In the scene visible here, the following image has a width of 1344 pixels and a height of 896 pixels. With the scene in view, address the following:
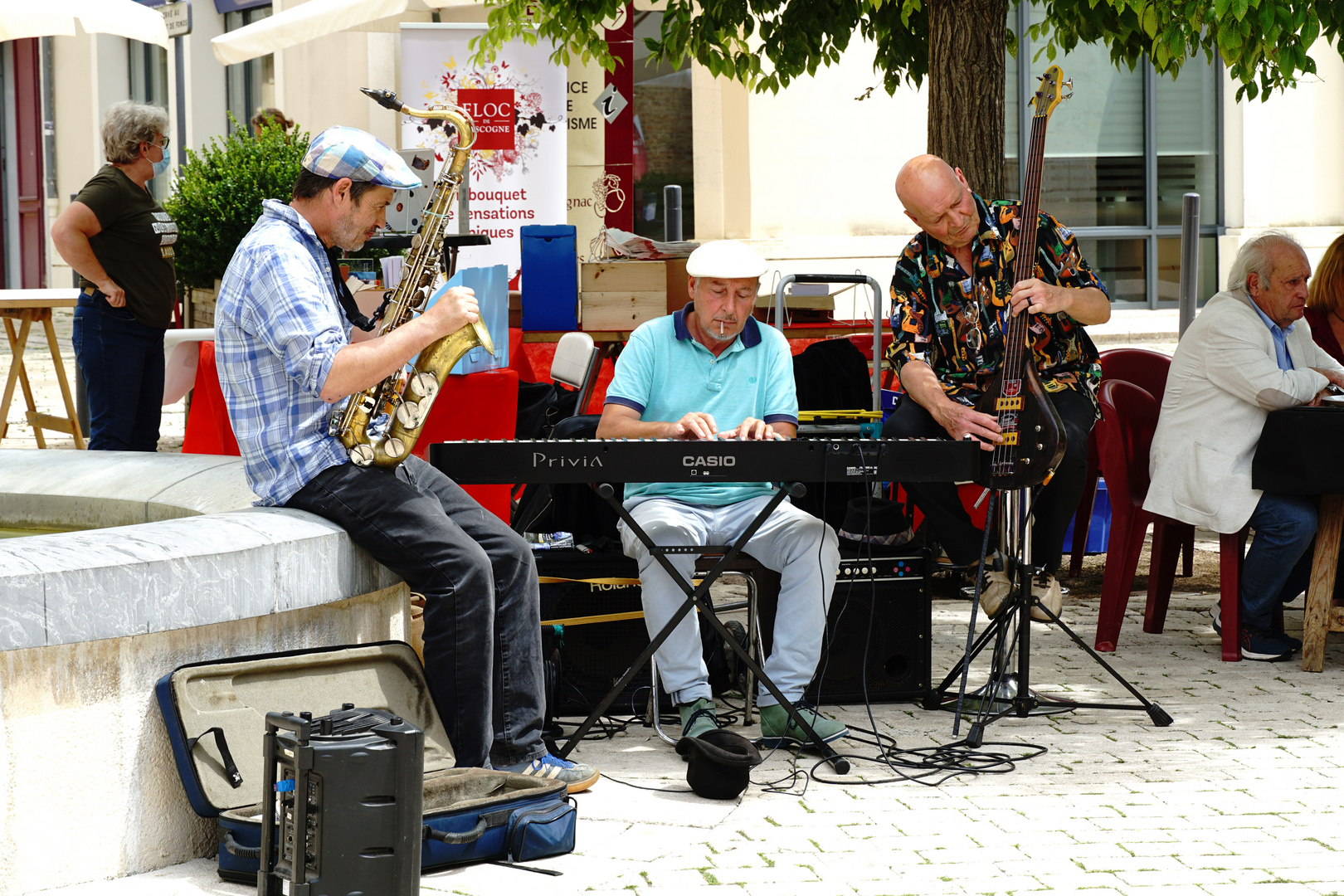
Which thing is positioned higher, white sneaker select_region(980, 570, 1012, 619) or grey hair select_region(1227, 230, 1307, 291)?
grey hair select_region(1227, 230, 1307, 291)

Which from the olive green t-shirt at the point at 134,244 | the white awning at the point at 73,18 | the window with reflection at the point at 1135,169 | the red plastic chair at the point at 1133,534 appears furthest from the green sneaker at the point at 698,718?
the window with reflection at the point at 1135,169

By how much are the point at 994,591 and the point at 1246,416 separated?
4.33 ft

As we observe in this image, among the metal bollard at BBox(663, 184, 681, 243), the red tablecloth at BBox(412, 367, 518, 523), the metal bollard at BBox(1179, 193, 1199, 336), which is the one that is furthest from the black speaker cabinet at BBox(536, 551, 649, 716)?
the metal bollard at BBox(663, 184, 681, 243)

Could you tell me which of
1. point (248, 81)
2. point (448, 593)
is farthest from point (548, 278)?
point (248, 81)

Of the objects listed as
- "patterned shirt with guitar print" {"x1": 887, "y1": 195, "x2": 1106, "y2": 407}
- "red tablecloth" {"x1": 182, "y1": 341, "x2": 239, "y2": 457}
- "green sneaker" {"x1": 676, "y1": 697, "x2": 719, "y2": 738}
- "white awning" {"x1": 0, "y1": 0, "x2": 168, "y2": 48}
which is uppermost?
"white awning" {"x1": 0, "y1": 0, "x2": 168, "y2": 48}

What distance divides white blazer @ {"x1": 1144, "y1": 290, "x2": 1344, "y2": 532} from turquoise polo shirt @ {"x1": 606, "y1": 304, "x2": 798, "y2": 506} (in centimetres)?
157

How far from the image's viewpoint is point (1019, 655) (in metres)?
4.55

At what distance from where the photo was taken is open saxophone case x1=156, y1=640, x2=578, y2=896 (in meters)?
2.60

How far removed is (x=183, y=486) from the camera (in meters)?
4.08

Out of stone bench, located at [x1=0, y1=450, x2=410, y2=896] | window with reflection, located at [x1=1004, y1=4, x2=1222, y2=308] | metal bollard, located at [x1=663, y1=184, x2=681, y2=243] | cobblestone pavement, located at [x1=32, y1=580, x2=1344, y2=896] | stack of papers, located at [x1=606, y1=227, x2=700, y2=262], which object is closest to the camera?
stone bench, located at [x1=0, y1=450, x2=410, y2=896]

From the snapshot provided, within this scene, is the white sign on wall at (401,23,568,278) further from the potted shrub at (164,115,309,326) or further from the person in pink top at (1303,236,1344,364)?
the person in pink top at (1303,236,1344,364)

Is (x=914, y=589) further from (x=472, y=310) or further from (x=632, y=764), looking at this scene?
(x=472, y=310)

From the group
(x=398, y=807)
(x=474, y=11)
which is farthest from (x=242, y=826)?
(x=474, y=11)

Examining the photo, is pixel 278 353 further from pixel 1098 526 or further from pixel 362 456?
pixel 1098 526
